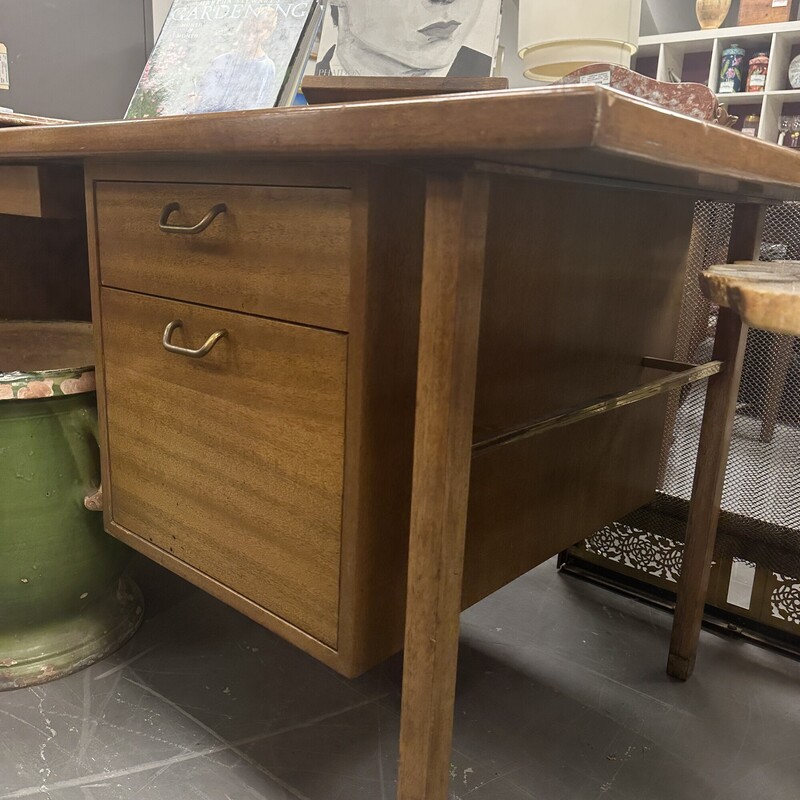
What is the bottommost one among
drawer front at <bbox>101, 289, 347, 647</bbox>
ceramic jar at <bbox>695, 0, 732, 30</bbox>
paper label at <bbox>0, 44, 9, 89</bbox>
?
drawer front at <bbox>101, 289, 347, 647</bbox>

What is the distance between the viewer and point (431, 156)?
52 cm

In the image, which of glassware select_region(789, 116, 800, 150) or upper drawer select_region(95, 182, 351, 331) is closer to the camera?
upper drawer select_region(95, 182, 351, 331)

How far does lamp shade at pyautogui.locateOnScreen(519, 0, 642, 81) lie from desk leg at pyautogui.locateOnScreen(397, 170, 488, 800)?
25.6 inches

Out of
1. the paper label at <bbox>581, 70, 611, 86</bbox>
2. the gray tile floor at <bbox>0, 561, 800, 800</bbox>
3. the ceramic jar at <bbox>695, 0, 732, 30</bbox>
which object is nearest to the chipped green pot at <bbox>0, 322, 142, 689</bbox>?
the gray tile floor at <bbox>0, 561, 800, 800</bbox>

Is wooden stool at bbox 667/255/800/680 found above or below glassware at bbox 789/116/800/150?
below

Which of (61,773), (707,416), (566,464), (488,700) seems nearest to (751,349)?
(707,416)

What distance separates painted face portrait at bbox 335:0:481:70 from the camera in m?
1.09

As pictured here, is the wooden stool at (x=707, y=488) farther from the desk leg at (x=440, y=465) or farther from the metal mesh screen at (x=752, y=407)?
the desk leg at (x=440, y=465)

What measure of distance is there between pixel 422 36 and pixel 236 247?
0.58 metres

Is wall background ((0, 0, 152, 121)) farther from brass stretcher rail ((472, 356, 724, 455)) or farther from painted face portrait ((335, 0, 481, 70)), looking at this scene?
brass stretcher rail ((472, 356, 724, 455))

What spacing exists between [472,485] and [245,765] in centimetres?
52

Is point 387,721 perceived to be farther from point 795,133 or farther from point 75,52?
point 795,133

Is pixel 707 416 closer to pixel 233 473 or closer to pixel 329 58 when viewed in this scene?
pixel 233 473

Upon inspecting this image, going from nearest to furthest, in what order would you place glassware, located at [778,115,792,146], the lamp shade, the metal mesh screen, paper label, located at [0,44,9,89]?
the lamp shade < the metal mesh screen < paper label, located at [0,44,9,89] < glassware, located at [778,115,792,146]
